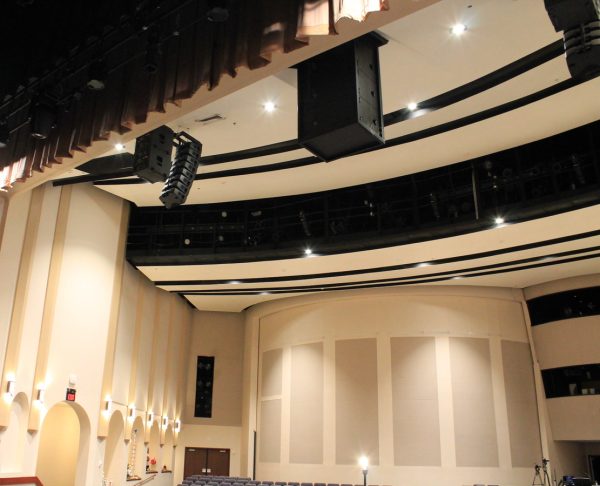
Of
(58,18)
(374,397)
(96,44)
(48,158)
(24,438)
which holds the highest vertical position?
(58,18)

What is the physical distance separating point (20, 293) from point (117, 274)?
9.64ft

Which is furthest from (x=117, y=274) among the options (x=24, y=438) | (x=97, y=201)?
(x=24, y=438)

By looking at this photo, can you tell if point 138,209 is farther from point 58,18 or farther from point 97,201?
point 58,18

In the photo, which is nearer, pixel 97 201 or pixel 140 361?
pixel 97 201

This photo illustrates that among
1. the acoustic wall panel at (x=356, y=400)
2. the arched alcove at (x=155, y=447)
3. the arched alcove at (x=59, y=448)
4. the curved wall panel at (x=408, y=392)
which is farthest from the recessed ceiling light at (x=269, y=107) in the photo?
the arched alcove at (x=155, y=447)

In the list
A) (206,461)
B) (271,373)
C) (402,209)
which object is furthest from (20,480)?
(206,461)

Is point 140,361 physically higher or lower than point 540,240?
lower

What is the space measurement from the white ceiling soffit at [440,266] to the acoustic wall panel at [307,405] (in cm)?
195

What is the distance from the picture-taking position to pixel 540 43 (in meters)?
7.59

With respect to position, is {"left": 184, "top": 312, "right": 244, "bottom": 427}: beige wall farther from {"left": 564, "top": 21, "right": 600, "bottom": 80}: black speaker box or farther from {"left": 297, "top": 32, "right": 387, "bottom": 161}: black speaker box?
{"left": 564, "top": 21, "right": 600, "bottom": 80}: black speaker box

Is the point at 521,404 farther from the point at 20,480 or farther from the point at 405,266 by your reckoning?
the point at 20,480

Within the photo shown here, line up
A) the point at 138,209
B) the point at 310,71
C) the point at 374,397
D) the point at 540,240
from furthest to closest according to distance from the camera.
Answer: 1. the point at 374,397
2. the point at 138,209
3. the point at 540,240
4. the point at 310,71

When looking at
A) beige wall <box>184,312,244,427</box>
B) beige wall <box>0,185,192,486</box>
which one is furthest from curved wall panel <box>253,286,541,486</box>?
beige wall <box>0,185,192,486</box>

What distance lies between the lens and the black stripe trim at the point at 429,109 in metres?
7.85
